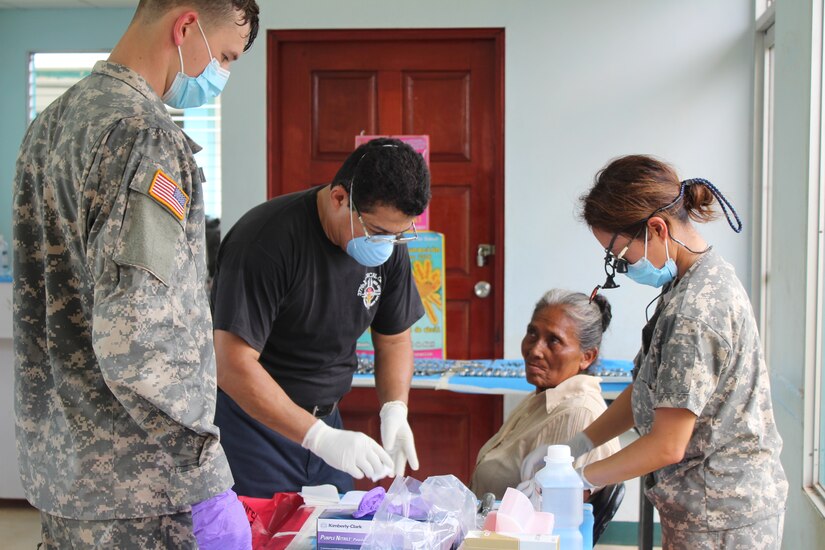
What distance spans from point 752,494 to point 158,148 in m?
1.33

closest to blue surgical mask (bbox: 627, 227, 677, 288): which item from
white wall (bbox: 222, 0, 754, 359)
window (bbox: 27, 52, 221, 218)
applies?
white wall (bbox: 222, 0, 754, 359)

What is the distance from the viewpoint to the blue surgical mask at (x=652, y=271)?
177 cm

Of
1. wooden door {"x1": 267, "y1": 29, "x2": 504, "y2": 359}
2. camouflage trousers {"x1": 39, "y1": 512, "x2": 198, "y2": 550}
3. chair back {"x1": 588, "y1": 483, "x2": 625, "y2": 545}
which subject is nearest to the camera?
camouflage trousers {"x1": 39, "y1": 512, "x2": 198, "y2": 550}

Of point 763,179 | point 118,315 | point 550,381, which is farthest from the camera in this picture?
point 763,179

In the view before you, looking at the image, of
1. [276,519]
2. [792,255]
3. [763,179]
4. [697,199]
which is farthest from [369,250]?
[763,179]

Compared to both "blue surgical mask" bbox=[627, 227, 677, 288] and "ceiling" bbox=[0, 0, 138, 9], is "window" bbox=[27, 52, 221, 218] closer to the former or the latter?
"ceiling" bbox=[0, 0, 138, 9]

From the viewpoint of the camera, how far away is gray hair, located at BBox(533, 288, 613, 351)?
249 cm

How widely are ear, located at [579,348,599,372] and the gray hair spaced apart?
12 millimetres

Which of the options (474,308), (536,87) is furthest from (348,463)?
(536,87)

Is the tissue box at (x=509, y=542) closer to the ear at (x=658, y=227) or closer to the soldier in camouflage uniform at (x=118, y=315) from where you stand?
the soldier in camouflage uniform at (x=118, y=315)

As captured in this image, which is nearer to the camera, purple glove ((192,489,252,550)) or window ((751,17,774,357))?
purple glove ((192,489,252,550))

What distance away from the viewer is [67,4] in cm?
539

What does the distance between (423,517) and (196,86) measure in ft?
2.90

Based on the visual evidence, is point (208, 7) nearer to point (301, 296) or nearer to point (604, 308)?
point (301, 296)
